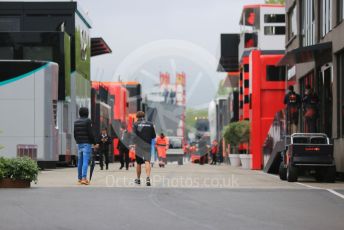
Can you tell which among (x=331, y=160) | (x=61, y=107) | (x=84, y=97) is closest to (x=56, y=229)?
(x=331, y=160)

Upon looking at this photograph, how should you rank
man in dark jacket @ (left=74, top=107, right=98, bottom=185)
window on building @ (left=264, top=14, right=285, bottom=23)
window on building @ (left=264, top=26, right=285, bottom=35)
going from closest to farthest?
man in dark jacket @ (left=74, top=107, right=98, bottom=185) → window on building @ (left=264, top=14, right=285, bottom=23) → window on building @ (left=264, top=26, right=285, bottom=35)

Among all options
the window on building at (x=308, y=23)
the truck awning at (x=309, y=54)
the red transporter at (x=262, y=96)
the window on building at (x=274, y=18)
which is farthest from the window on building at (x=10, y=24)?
the window on building at (x=274, y=18)

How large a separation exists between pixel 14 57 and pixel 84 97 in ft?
21.9

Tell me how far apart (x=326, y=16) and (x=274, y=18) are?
169 feet

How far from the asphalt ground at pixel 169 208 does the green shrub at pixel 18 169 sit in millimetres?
375

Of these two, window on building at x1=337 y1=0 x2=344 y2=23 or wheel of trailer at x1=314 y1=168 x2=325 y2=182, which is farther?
window on building at x1=337 y1=0 x2=344 y2=23

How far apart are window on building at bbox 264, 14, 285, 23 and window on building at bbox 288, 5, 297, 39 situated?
Answer: 126 ft

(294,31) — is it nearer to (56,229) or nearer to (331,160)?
(331,160)

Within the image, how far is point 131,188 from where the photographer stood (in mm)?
19562

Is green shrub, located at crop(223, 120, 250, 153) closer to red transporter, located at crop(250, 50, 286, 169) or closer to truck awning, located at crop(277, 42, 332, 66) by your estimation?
red transporter, located at crop(250, 50, 286, 169)

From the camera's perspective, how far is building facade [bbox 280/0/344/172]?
2900 cm

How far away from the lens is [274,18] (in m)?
83.4

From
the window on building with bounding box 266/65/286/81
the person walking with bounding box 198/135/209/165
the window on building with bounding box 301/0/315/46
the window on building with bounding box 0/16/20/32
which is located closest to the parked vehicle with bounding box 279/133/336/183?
the window on building with bounding box 301/0/315/46

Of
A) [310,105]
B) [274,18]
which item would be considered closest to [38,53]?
[310,105]
